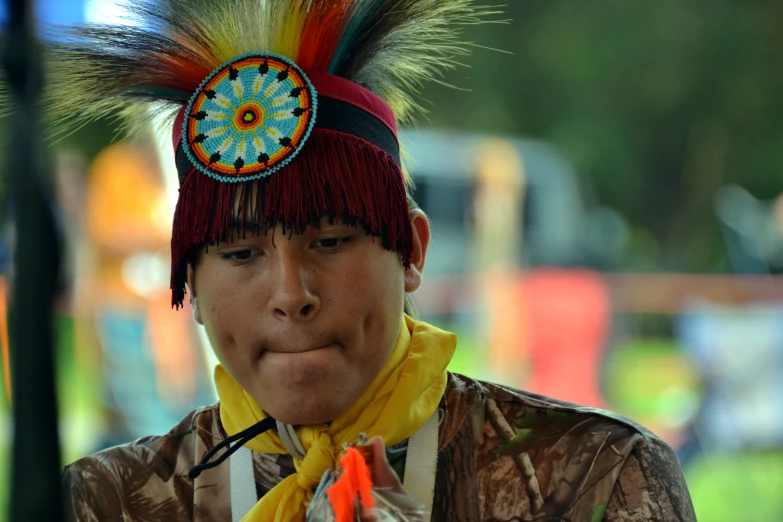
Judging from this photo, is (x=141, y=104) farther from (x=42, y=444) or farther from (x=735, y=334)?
(x=735, y=334)

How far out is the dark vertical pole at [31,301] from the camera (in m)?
1.03

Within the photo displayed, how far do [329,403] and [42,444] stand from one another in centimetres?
89

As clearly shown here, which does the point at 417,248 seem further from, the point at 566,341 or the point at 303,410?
the point at 566,341

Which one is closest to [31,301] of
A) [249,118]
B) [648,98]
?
[249,118]

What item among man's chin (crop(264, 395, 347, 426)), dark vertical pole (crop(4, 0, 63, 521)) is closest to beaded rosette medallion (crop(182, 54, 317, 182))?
man's chin (crop(264, 395, 347, 426))

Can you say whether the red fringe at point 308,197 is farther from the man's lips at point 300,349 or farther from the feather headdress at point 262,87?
the man's lips at point 300,349

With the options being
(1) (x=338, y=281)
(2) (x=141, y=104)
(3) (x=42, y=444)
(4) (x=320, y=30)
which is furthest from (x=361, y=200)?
(3) (x=42, y=444)

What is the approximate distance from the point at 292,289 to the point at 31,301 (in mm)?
827

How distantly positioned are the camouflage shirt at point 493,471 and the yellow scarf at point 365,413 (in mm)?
92

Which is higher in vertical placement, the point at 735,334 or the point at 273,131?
the point at 273,131

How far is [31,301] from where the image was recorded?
1027 mm

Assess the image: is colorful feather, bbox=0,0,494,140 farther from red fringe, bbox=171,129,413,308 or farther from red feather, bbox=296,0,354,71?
red fringe, bbox=171,129,413,308

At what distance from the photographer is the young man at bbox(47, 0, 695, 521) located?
188cm

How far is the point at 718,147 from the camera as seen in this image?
17.2 m
